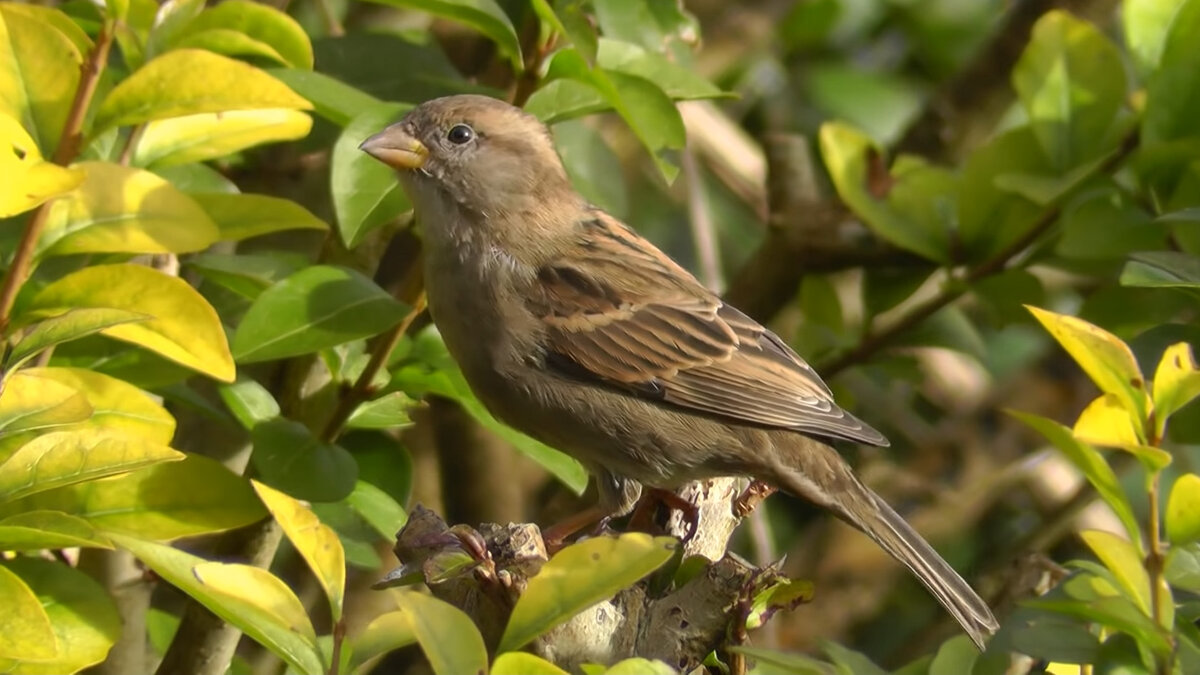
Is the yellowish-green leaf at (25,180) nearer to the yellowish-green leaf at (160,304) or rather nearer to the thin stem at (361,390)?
the yellowish-green leaf at (160,304)

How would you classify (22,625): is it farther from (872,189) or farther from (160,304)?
(872,189)

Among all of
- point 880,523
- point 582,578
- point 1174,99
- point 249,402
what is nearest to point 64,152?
point 249,402

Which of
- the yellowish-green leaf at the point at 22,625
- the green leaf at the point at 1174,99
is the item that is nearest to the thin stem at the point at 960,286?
the green leaf at the point at 1174,99

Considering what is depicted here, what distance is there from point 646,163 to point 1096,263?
158 centimetres

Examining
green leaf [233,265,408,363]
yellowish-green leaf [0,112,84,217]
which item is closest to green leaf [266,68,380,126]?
green leaf [233,265,408,363]

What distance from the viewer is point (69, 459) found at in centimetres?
158

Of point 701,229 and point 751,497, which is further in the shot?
point 701,229

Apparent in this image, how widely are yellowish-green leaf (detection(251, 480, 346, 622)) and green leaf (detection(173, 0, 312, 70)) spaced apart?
0.70 m

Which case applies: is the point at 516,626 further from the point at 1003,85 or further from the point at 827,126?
the point at 1003,85

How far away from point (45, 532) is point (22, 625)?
0.31 feet

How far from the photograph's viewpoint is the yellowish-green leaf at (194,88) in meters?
1.75

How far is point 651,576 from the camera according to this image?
5.90ft

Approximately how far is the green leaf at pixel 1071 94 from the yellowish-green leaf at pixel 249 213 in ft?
4.15

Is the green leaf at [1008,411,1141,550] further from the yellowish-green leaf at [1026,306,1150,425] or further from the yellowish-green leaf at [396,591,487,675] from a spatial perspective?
the yellowish-green leaf at [396,591,487,675]
